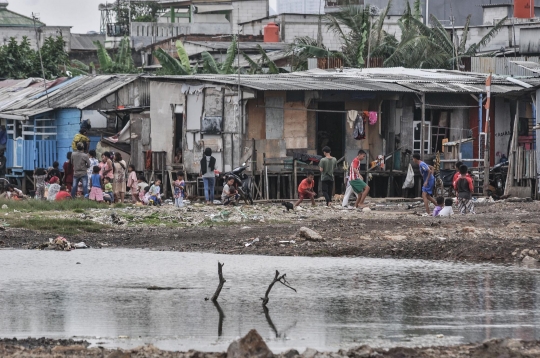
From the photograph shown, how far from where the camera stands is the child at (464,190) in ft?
63.7

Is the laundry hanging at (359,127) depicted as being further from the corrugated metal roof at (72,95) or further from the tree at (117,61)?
the tree at (117,61)

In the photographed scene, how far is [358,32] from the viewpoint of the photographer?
35.4m

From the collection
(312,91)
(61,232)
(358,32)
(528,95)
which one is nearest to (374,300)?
(61,232)

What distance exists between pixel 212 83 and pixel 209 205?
3586 mm

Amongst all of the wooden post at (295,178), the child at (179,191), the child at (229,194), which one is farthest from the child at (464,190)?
the child at (179,191)

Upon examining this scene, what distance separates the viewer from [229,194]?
22562 millimetres

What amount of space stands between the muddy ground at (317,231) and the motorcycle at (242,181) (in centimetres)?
130

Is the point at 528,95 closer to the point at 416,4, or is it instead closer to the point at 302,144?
the point at 302,144

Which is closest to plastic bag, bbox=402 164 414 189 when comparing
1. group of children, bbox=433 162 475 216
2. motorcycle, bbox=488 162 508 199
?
motorcycle, bbox=488 162 508 199

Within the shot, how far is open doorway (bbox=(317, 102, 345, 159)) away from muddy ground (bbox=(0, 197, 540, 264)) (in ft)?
16.1

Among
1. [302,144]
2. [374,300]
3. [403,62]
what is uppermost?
A: [403,62]

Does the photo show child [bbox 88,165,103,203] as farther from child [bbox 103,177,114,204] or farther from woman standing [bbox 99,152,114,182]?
woman standing [bbox 99,152,114,182]

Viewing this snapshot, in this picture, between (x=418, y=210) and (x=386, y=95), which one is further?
(x=386, y=95)

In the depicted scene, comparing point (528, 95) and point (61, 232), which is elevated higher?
Result: point (528, 95)
